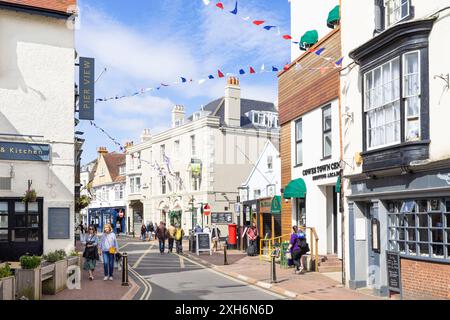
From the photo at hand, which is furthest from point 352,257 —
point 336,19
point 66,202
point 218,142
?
point 218,142

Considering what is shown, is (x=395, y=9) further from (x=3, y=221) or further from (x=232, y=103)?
(x=232, y=103)

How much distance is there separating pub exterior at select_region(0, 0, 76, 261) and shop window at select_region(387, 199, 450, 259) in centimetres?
1018

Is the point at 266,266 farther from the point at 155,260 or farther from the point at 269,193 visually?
the point at 269,193

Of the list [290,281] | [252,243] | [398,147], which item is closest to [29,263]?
[290,281]

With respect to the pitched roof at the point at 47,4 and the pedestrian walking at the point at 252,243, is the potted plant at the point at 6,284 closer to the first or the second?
the pitched roof at the point at 47,4

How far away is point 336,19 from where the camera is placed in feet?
57.8

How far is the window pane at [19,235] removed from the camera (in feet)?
55.7

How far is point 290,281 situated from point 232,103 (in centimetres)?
3039

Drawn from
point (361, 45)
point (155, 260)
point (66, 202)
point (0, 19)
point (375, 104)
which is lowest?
point (155, 260)

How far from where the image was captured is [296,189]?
20.6 meters

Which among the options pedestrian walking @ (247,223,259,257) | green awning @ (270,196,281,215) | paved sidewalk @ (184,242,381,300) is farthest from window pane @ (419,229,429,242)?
pedestrian walking @ (247,223,259,257)

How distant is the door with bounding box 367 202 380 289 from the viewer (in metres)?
13.9

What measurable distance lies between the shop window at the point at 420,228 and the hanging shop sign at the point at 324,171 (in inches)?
163

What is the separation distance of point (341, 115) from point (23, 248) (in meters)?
10.7
